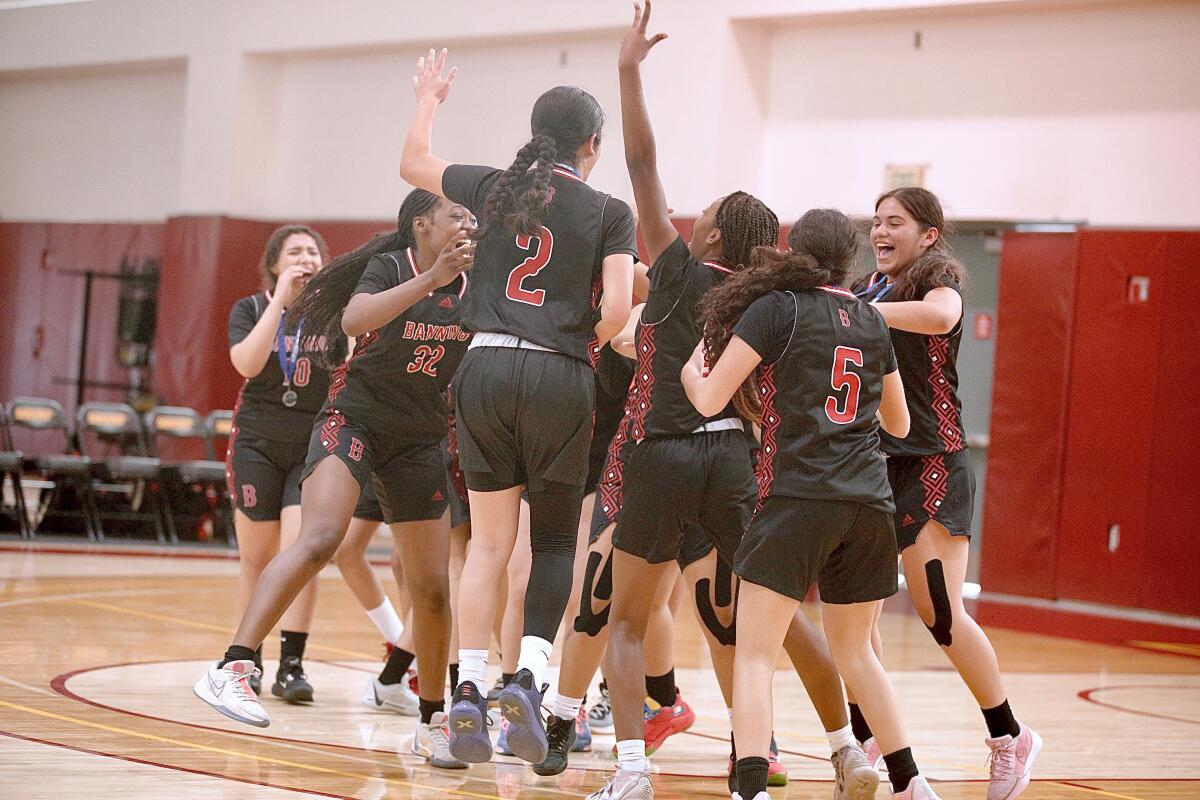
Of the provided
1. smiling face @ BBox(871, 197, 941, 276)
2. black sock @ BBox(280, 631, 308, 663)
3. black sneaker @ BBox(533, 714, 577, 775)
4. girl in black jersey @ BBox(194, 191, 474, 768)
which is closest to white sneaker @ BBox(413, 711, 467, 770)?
girl in black jersey @ BBox(194, 191, 474, 768)

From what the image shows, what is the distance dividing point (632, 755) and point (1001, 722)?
1200 millimetres

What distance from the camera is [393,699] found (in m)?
5.39

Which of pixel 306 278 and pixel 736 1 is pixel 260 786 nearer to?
pixel 306 278

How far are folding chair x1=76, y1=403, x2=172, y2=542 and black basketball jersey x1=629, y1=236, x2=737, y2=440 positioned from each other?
27.3 feet

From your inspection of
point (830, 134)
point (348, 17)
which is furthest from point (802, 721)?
point (348, 17)

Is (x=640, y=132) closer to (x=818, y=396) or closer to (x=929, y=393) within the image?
(x=818, y=396)

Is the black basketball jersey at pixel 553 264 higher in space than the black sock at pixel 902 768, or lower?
higher

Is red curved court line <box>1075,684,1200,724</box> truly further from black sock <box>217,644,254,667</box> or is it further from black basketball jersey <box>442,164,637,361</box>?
black sock <box>217,644,254,667</box>

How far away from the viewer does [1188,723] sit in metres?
6.44

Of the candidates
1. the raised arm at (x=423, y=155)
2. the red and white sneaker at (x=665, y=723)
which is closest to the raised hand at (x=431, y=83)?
the raised arm at (x=423, y=155)

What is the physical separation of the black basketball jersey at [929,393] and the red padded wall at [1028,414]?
23.1 feet

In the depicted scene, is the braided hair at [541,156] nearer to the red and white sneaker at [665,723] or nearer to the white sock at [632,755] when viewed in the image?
the white sock at [632,755]

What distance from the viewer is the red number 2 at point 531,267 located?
12.9 feet

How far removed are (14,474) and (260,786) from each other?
8.39m
